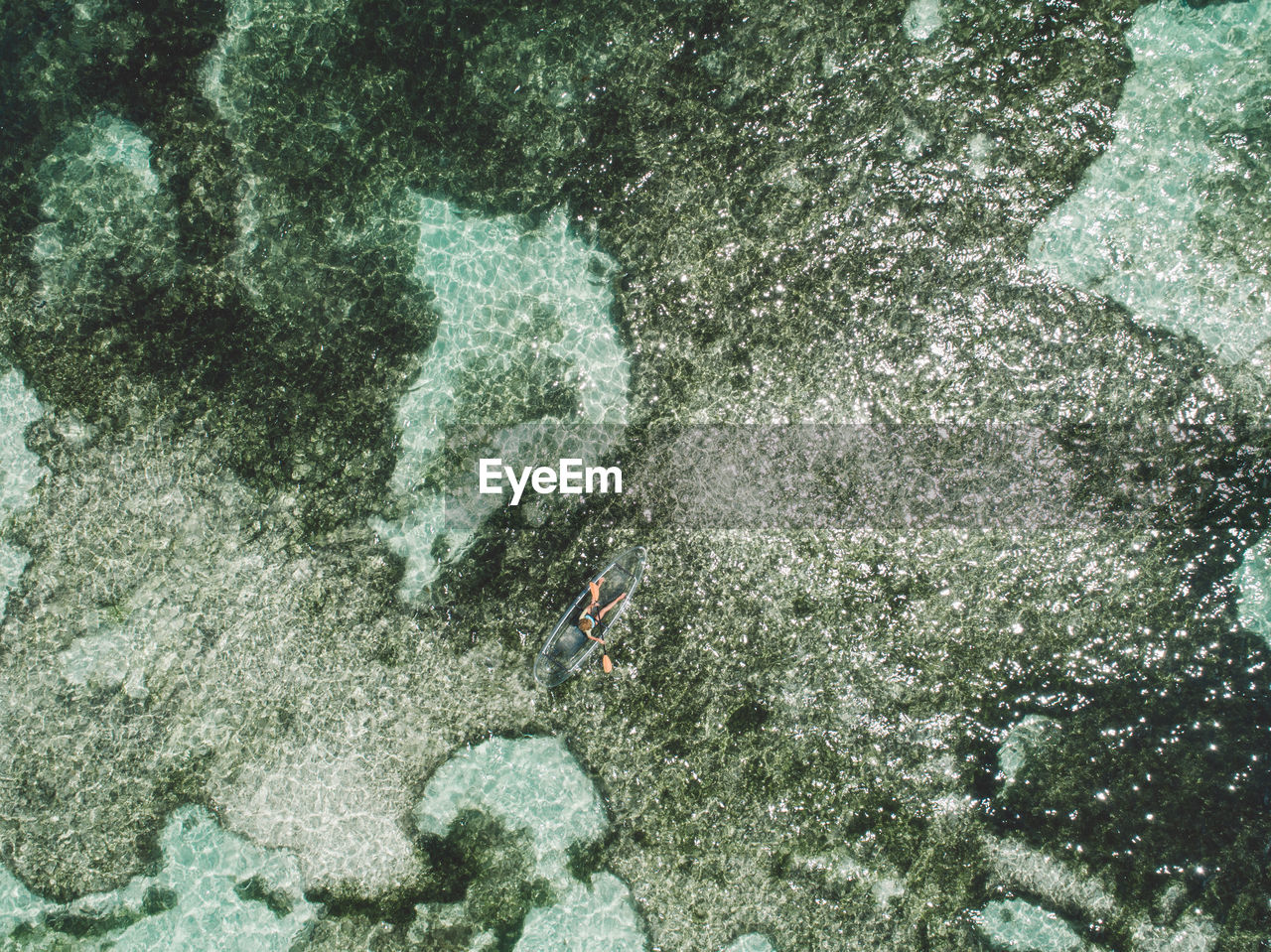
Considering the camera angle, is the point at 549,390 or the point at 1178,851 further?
the point at 549,390

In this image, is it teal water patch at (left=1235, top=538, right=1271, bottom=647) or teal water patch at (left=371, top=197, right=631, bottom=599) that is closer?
teal water patch at (left=1235, top=538, right=1271, bottom=647)

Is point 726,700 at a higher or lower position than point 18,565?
lower

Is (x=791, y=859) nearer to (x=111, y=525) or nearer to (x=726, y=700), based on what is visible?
(x=726, y=700)

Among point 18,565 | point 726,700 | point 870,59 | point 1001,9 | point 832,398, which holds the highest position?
point 1001,9

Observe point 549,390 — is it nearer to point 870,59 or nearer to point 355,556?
point 355,556

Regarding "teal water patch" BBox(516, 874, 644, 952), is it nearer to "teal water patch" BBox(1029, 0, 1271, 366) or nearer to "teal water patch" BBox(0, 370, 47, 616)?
"teal water patch" BBox(0, 370, 47, 616)

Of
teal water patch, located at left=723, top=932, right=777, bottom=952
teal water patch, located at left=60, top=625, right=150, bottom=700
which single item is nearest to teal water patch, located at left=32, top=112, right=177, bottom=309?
teal water patch, located at left=60, top=625, right=150, bottom=700

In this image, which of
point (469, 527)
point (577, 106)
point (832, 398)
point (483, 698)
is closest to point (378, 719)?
point (483, 698)

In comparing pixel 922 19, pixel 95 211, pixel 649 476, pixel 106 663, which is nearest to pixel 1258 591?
pixel 649 476
